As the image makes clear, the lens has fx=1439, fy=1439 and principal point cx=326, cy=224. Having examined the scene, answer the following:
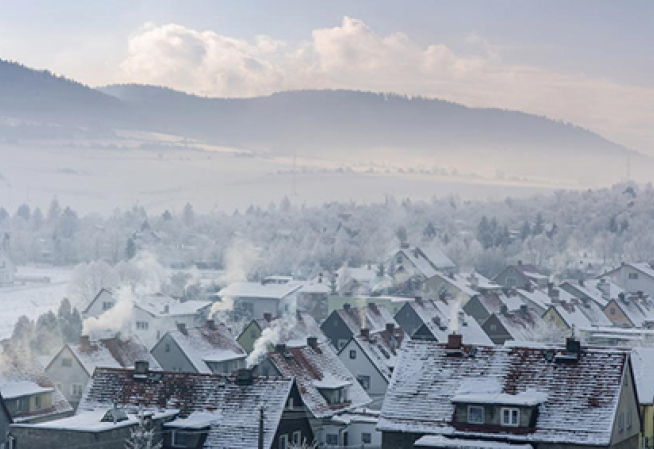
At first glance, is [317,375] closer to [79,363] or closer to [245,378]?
[79,363]

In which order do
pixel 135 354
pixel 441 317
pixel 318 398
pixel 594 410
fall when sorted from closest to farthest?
pixel 594 410 < pixel 318 398 < pixel 135 354 < pixel 441 317

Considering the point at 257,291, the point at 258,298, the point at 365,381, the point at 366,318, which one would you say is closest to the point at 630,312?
the point at 258,298

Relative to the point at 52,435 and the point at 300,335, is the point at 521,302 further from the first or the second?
the point at 52,435

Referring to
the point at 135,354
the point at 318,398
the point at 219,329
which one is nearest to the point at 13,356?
the point at 135,354

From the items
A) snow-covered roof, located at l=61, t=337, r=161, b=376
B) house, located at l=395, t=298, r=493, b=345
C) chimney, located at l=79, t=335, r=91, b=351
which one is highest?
chimney, located at l=79, t=335, r=91, b=351

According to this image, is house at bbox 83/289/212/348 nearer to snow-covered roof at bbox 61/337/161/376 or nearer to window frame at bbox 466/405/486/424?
snow-covered roof at bbox 61/337/161/376

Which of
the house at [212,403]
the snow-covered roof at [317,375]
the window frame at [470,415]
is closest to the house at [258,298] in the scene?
the snow-covered roof at [317,375]

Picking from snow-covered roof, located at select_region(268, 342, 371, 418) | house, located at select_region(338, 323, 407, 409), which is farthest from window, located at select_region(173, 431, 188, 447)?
house, located at select_region(338, 323, 407, 409)
